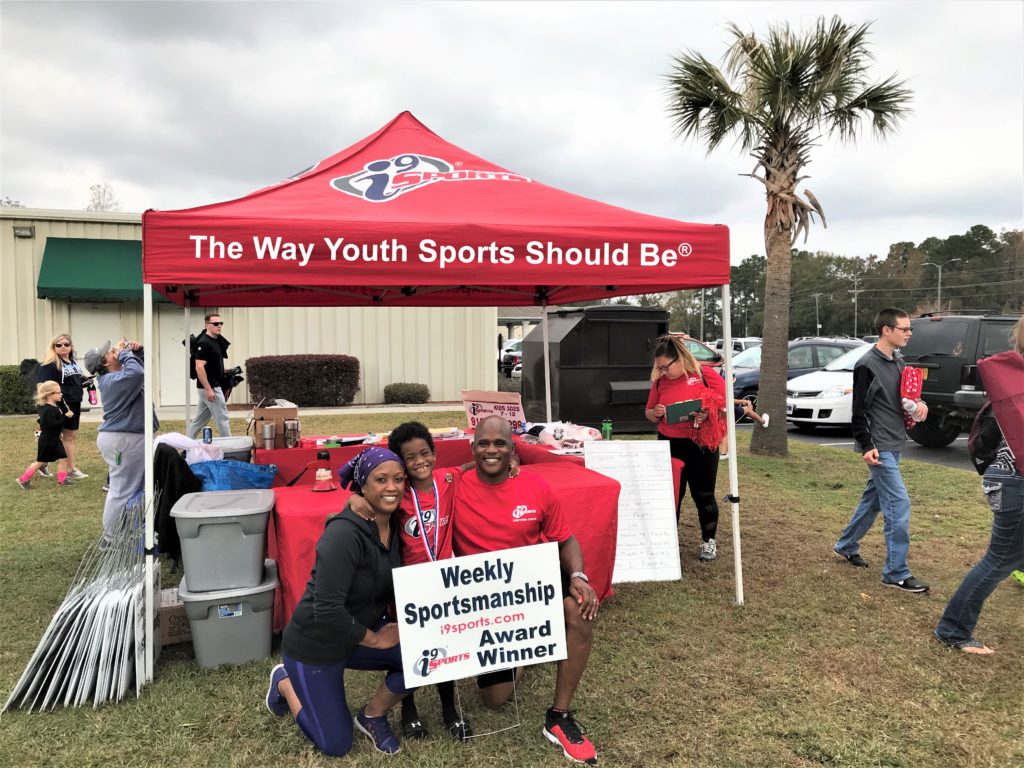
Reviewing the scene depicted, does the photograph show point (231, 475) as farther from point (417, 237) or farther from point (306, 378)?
point (306, 378)

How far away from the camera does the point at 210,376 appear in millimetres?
8844

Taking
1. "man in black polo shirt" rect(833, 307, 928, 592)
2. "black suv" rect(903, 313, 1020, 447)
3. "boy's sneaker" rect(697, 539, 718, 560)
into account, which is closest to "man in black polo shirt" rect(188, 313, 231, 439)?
"boy's sneaker" rect(697, 539, 718, 560)

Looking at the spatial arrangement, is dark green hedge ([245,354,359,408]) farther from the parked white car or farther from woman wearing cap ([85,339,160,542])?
woman wearing cap ([85,339,160,542])

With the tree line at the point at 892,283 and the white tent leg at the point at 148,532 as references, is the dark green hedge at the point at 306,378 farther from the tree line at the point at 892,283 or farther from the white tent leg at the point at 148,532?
the tree line at the point at 892,283

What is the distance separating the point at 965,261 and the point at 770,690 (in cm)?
→ 8667

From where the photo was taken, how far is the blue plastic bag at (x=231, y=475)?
466 cm

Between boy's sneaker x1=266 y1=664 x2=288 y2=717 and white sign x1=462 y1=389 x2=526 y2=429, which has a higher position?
white sign x1=462 y1=389 x2=526 y2=429

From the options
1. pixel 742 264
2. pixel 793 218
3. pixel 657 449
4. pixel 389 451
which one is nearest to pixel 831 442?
pixel 793 218

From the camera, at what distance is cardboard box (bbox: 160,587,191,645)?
3910 millimetres

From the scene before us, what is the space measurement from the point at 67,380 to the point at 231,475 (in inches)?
200

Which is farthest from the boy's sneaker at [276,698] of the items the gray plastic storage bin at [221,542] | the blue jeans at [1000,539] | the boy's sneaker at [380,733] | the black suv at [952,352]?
the black suv at [952,352]

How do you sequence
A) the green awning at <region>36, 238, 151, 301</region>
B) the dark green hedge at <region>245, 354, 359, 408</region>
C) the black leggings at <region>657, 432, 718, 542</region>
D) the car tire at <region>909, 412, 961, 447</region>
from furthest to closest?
the dark green hedge at <region>245, 354, 359, 408</region> < the green awning at <region>36, 238, 151, 301</region> < the car tire at <region>909, 412, 961, 447</region> < the black leggings at <region>657, 432, 718, 542</region>

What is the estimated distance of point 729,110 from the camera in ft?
33.3

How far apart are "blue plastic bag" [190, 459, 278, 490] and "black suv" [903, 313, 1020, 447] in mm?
9247
